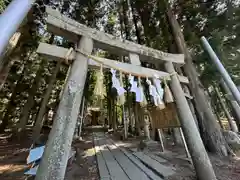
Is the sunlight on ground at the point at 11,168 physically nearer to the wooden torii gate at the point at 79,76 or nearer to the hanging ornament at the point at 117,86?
the wooden torii gate at the point at 79,76

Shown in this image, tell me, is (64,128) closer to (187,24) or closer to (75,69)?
(75,69)

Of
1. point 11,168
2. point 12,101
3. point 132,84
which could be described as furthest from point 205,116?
point 12,101

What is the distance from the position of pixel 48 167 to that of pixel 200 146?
94.5 inches

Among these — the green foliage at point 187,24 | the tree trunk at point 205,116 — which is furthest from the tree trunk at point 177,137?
the green foliage at point 187,24

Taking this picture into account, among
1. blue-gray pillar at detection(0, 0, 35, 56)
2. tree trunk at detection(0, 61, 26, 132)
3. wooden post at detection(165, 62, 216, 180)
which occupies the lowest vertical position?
wooden post at detection(165, 62, 216, 180)

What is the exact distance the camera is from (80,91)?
82.4 inches

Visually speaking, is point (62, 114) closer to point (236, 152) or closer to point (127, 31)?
point (236, 152)

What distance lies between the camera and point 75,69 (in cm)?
217

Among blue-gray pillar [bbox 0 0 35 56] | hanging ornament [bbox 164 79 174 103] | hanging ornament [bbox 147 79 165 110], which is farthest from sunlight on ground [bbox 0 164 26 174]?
blue-gray pillar [bbox 0 0 35 56]

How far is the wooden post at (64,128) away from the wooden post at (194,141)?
1.90m

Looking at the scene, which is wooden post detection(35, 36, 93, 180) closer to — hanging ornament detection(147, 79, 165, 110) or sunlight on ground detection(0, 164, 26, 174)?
hanging ornament detection(147, 79, 165, 110)

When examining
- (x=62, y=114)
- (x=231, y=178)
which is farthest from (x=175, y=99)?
(x=62, y=114)

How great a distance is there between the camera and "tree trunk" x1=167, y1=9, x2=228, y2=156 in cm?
463

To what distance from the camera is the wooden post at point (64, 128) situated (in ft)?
5.41
